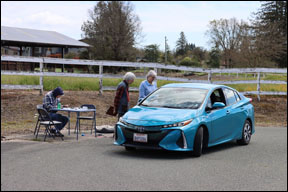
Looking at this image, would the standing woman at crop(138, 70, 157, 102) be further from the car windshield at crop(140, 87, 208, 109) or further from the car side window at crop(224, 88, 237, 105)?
the car side window at crop(224, 88, 237, 105)

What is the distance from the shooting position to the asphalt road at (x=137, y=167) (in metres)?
6.82

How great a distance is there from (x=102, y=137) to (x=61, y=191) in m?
5.99

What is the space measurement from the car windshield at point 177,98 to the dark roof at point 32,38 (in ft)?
88.2

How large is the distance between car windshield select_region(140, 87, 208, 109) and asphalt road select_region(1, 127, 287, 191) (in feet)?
3.38

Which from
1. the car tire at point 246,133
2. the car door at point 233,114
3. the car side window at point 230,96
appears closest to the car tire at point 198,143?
the car door at point 233,114

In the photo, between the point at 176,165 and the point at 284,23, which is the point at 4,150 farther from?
the point at 284,23

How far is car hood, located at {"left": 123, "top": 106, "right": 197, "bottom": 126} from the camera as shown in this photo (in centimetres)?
917

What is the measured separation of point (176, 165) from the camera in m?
8.51

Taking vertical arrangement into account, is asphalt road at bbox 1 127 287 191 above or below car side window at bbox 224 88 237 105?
below

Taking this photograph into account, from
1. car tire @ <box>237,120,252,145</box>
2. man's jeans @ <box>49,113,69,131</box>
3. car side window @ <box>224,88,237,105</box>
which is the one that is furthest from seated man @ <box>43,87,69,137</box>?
car tire @ <box>237,120,252,145</box>

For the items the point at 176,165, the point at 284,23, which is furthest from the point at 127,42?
the point at 176,165

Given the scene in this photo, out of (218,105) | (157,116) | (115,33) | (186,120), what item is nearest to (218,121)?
(218,105)

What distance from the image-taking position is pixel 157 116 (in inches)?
368

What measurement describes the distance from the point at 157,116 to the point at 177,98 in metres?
1.17
